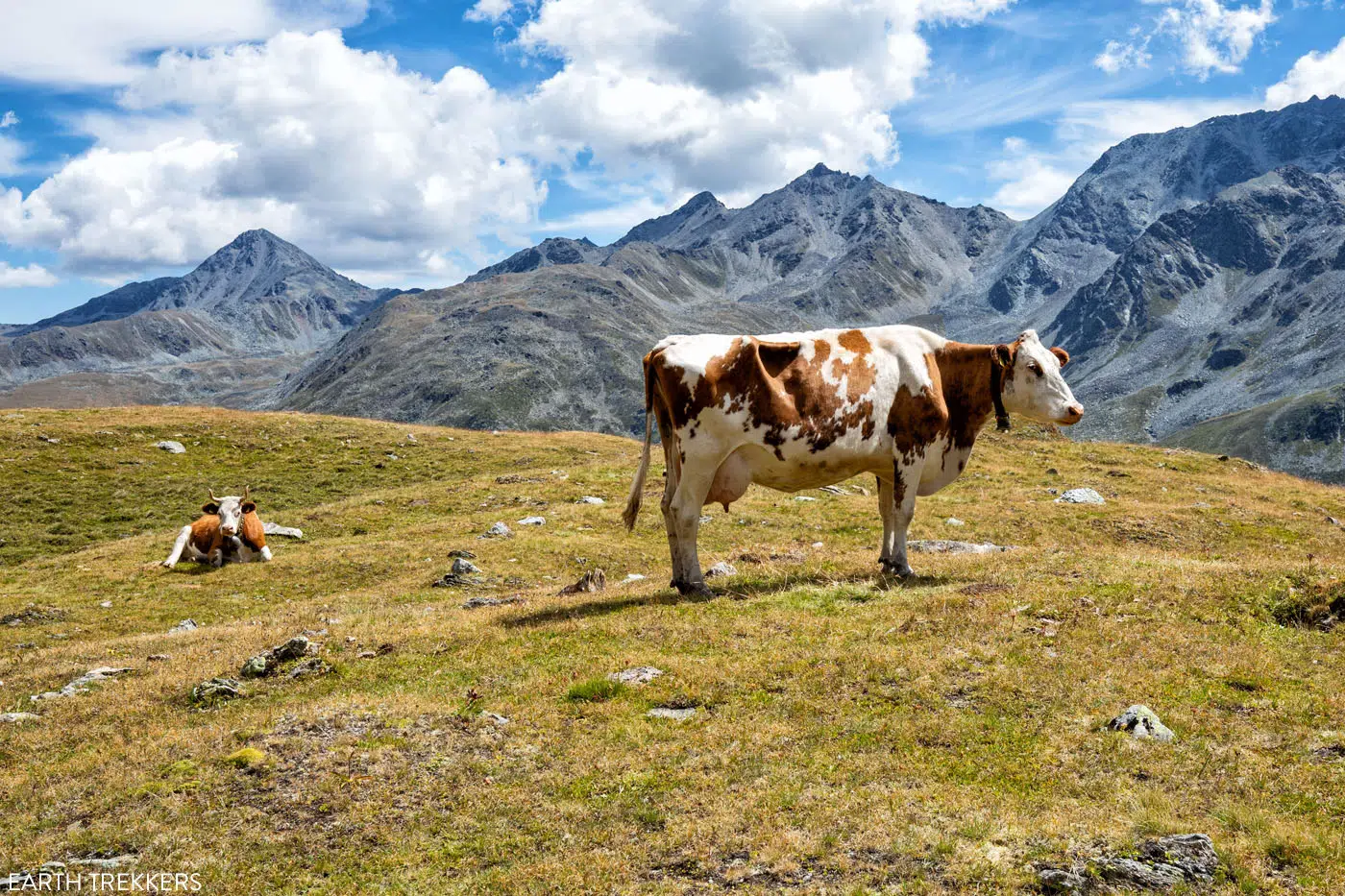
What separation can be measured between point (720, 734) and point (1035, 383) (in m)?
10.7

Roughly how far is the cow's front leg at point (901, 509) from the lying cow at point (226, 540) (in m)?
19.1

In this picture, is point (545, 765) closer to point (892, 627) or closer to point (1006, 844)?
point (1006, 844)

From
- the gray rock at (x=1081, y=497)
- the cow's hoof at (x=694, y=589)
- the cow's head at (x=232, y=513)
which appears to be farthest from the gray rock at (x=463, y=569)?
the gray rock at (x=1081, y=497)

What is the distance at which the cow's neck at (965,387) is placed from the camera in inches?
692

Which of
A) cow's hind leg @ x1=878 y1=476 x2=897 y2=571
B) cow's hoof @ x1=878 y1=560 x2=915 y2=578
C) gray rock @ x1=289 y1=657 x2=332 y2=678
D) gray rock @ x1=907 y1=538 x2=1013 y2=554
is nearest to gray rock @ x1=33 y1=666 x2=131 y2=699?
gray rock @ x1=289 y1=657 x2=332 y2=678

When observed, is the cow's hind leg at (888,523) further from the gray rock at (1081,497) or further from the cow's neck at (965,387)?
the gray rock at (1081,497)

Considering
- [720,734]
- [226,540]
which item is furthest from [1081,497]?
[226,540]

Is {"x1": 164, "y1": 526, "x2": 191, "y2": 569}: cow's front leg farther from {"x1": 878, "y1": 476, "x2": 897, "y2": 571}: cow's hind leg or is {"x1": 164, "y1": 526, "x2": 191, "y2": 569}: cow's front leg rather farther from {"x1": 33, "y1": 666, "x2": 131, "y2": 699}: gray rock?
{"x1": 878, "y1": 476, "x2": 897, "y2": 571}: cow's hind leg

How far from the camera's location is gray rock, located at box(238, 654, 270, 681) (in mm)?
13539

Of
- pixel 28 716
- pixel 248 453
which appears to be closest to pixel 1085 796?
pixel 28 716

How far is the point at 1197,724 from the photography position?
368 inches

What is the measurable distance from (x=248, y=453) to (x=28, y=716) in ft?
117

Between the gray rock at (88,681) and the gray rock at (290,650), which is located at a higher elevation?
the gray rock at (290,650)

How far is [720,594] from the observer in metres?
16.2
